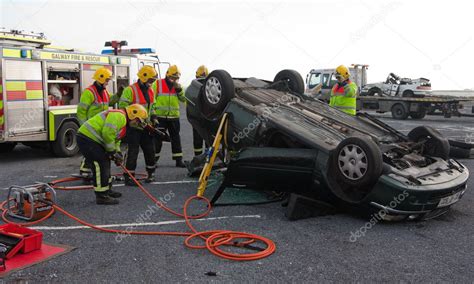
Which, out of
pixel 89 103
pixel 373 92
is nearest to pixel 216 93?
pixel 89 103

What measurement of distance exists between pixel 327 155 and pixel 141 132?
3043 mm

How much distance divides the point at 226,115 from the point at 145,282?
9.01 feet

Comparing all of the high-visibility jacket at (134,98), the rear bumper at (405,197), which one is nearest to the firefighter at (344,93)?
the high-visibility jacket at (134,98)

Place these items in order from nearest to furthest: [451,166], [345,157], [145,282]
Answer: [145,282] → [345,157] → [451,166]

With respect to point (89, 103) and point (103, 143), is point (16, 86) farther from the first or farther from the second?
point (103, 143)

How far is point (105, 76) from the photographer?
272 inches

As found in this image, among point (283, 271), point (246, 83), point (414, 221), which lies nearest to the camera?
point (283, 271)

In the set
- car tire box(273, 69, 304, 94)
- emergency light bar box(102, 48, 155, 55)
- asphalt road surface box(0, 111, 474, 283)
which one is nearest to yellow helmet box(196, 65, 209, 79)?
car tire box(273, 69, 304, 94)

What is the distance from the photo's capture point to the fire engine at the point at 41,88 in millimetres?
8094

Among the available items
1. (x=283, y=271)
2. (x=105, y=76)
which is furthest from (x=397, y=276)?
(x=105, y=76)

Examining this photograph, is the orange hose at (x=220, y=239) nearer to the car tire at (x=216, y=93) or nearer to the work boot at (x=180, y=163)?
the car tire at (x=216, y=93)

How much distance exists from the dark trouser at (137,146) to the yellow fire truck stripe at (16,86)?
3.01 meters

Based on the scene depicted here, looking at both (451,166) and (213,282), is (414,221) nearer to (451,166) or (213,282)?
(451,166)

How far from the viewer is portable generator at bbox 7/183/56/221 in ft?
15.7
